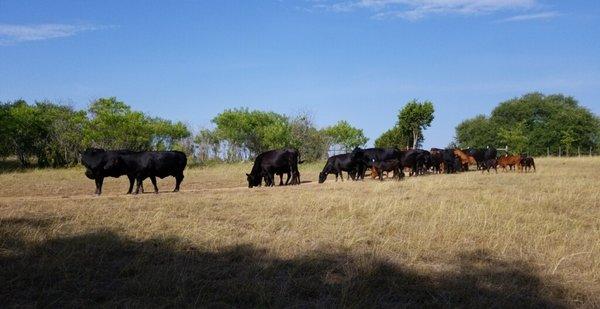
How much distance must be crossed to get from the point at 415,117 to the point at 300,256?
50.1 meters

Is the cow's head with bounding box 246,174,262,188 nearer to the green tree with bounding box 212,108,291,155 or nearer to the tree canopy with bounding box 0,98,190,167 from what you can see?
the tree canopy with bounding box 0,98,190,167

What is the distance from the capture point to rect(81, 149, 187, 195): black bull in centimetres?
1778

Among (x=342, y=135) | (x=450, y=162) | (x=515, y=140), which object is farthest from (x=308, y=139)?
(x=450, y=162)

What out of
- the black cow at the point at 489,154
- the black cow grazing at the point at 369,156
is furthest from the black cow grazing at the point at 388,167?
the black cow at the point at 489,154

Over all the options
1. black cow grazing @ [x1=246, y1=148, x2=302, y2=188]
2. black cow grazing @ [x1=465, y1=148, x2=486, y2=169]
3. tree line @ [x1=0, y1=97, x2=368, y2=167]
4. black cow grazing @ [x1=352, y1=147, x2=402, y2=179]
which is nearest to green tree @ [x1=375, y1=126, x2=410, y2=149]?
tree line @ [x1=0, y1=97, x2=368, y2=167]

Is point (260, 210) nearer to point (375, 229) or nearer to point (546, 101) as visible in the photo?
point (375, 229)

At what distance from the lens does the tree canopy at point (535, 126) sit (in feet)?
225

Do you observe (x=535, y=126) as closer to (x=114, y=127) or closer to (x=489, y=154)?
(x=489, y=154)

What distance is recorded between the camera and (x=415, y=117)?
5566 cm

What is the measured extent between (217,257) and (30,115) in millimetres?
48541

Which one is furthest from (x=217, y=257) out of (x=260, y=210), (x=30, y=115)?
(x=30, y=115)

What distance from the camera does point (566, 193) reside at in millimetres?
13938

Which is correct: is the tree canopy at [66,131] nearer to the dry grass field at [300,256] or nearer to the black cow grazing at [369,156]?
the black cow grazing at [369,156]

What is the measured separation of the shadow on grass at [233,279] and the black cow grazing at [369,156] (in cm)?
1883
